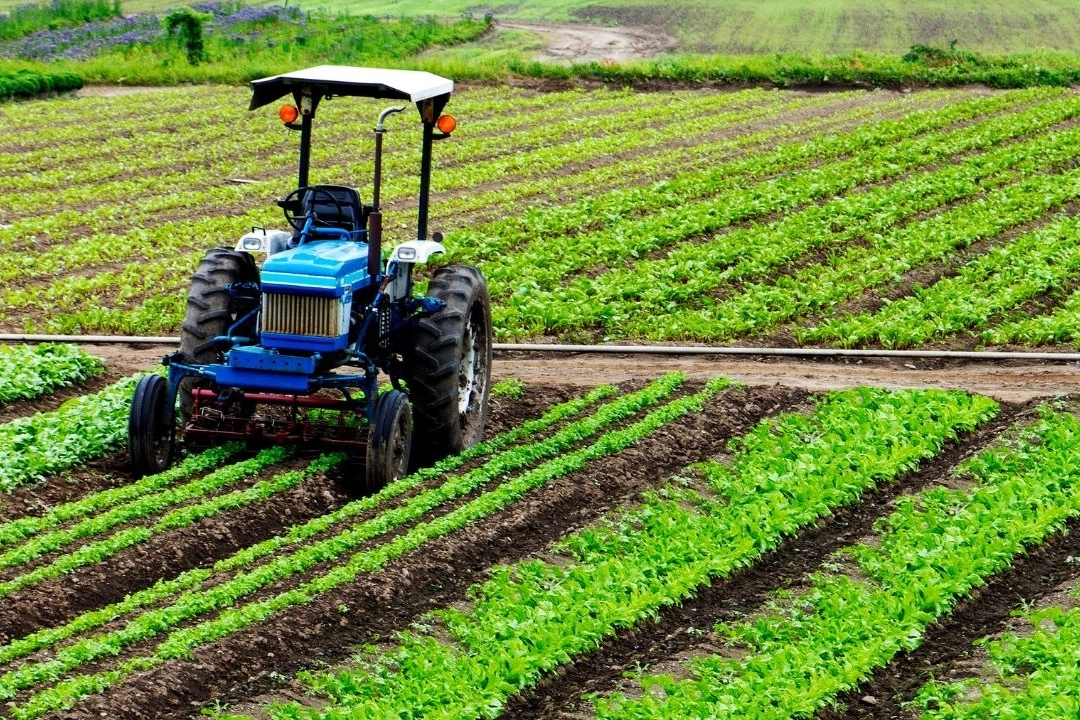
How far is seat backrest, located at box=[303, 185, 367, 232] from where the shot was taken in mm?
12250

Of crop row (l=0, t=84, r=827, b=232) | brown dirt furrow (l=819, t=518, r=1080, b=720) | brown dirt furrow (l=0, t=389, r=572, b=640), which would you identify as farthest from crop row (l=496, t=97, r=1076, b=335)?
brown dirt furrow (l=819, t=518, r=1080, b=720)

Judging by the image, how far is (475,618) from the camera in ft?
29.9

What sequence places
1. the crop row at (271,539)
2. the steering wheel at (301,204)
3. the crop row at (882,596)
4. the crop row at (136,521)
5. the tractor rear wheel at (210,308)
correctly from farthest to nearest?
the steering wheel at (301,204) < the tractor rear wheel at (210,308) < the crop row at (136,521) < the crop row at (271,539) < the crop row at (882,596)

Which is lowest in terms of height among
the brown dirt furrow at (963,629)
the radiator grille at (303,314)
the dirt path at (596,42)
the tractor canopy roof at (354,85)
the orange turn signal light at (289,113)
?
the brown dirt furrow at (963,629)

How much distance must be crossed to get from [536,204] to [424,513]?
39.1 feet

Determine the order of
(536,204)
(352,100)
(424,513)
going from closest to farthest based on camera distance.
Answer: (424,513), (536,204), (352,100)

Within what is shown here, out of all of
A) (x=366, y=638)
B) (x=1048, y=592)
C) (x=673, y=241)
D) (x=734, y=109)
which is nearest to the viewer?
(x=366, y=638)

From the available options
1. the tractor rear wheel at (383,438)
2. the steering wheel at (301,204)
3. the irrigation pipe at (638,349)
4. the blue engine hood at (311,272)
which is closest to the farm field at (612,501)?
the tractor rear wheel at (383,438)

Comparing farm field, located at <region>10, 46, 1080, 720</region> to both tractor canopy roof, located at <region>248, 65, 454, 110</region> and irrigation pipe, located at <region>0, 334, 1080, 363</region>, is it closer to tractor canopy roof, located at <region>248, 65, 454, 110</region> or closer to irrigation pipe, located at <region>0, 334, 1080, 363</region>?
irrigation pipe, located at <region>0, 334, 1080, 363</region>

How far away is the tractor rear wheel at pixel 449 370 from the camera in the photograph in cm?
1180

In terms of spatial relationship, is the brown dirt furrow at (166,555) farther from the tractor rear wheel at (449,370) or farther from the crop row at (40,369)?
the crop row at (40,369)

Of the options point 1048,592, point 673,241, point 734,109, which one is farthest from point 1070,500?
point 734,109

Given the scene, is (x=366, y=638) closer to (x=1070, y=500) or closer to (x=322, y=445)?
(x=322, y=445)

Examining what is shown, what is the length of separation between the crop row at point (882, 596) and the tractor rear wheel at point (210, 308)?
4597 mm
